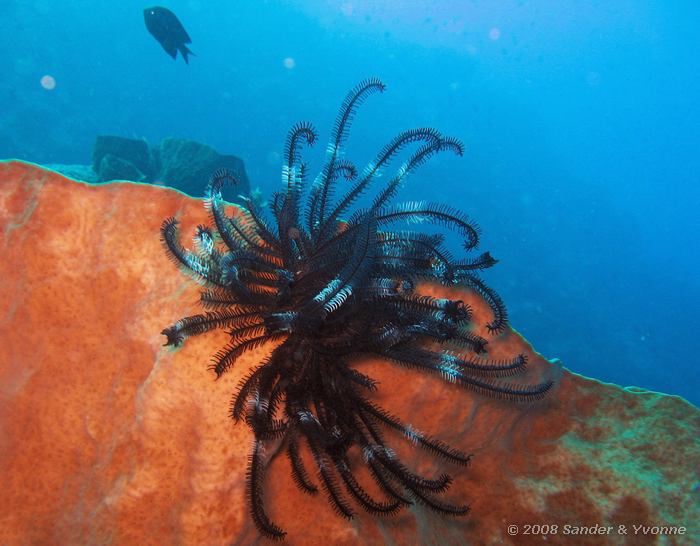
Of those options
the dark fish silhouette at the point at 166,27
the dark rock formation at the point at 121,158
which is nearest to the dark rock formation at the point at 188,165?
the dark rock formation at the point at 121,158

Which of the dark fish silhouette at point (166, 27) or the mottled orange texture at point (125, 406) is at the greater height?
the dark fish silhouette at point (166, 27)

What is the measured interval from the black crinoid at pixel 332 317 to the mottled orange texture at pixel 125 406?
9.3 inches

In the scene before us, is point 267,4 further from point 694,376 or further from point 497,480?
point 497,480

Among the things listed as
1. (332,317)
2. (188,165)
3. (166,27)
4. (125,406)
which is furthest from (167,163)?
(332,317)

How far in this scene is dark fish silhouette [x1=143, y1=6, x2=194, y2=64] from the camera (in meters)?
13.7

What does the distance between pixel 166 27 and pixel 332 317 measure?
14.8m

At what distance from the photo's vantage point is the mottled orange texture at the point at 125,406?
121 inches

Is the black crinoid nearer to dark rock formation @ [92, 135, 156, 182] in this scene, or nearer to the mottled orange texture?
the mottled orange texture

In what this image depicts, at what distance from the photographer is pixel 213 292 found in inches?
125

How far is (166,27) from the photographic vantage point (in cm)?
1399

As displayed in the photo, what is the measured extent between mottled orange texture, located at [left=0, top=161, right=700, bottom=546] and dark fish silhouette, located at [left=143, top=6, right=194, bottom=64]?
41.4 feet

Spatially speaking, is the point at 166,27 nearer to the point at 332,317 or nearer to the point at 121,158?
the point at 121,158

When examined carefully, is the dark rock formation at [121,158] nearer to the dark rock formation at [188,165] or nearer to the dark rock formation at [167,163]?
the dark rock formation at [167,163]

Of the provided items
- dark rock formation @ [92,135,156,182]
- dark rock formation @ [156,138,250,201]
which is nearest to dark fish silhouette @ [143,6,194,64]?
dark rock formation @ [156,138,250,201]
